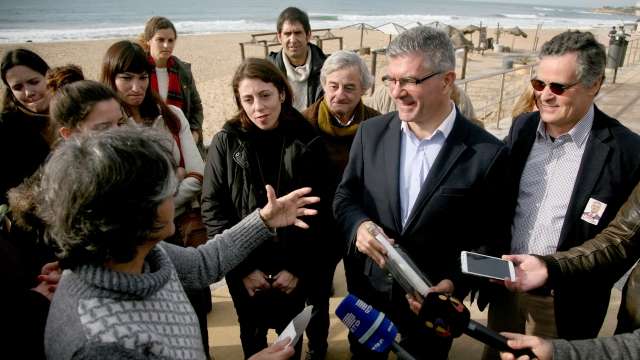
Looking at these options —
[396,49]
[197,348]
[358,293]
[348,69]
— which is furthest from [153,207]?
[348,69]

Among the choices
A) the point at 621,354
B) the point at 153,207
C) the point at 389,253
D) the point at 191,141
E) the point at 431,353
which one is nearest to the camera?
the point at 153,207

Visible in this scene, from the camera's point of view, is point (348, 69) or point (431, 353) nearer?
point (431, 353)

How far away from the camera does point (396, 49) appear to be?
2.22m

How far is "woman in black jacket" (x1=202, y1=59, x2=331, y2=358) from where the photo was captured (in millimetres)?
2555

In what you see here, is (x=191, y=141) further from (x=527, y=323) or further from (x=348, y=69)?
(x=527, y=323)

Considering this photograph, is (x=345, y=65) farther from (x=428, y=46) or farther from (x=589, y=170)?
(x=589, y=170)

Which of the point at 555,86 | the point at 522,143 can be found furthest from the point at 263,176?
the point at 555,86

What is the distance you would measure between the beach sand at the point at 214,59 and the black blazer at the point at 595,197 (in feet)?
29.4

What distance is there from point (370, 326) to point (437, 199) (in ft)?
2.53

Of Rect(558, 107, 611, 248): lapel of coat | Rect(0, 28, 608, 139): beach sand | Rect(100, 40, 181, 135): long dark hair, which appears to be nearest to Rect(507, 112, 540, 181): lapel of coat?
Rect(558, 107, 611, 248): lapel of coat

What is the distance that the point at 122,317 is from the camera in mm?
1269

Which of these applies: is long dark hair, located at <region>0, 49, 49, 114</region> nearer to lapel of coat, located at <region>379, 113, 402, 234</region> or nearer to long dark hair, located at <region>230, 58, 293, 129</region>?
long dark hair, located at <region>230, 58, 293, 129</region>

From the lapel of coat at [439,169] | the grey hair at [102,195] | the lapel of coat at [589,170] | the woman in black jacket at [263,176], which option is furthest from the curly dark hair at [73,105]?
the lapel of coat at [589,170]

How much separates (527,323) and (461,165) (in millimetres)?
1114
